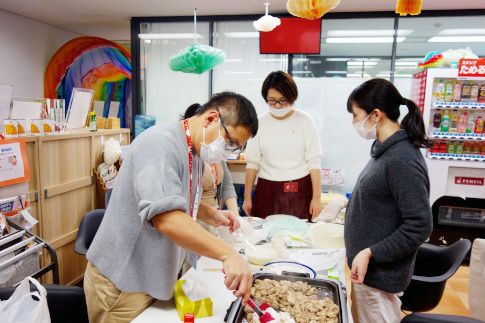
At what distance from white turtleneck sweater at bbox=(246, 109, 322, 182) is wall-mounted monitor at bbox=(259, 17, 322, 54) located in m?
2.17

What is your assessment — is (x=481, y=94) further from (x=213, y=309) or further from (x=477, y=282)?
(x=213, y=309)

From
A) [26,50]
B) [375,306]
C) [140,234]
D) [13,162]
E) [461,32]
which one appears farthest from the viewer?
[26,50]

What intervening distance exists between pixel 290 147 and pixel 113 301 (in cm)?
174

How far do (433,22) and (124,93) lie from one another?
5245 mm

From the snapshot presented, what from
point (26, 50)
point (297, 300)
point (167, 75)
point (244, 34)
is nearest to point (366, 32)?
point (244, 34)

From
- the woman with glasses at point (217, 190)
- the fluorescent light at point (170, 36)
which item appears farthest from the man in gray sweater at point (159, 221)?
the fluorescent light at point (170, 36)

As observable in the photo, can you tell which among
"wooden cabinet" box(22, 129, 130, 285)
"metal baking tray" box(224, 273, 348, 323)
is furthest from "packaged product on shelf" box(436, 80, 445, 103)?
"wooden cabinet" box(22, 129, 130, 285)

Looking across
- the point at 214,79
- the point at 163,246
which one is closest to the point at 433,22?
the point at 214,79

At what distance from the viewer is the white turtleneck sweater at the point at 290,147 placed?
2.62 meters

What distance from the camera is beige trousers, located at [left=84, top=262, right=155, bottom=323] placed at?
121cm

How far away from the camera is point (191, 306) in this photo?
1164 millimetres

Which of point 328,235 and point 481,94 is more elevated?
point 481,94

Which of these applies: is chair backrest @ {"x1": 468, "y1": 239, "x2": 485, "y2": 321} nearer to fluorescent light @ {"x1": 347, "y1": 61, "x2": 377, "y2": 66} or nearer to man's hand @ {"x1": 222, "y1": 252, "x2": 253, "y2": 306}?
man's hand @ {"x1": 222, "y1": 252, "x2": 253, "y2": 306}

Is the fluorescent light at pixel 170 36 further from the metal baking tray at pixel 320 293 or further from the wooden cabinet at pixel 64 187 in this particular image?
the metal baking tray at pixel 320 293
